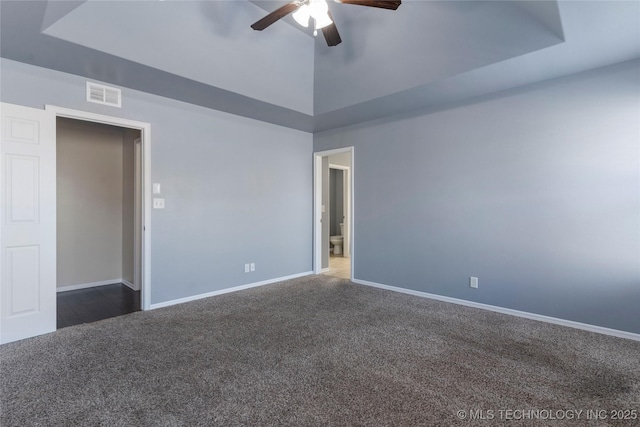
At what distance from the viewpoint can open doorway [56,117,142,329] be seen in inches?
177

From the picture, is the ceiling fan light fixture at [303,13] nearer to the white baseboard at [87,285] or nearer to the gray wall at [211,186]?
the gray wall at [211,186]

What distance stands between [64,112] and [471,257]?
187 inches

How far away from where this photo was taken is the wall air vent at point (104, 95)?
3.19 m

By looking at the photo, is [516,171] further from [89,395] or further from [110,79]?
[110,79]

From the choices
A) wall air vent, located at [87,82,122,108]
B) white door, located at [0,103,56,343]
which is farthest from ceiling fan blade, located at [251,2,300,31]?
white door, located at [0,103,56,343]

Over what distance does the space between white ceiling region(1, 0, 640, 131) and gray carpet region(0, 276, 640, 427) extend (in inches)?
102

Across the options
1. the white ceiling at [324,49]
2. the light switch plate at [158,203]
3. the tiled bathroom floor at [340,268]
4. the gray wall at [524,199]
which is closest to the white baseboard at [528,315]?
the gray wall at [524,199]

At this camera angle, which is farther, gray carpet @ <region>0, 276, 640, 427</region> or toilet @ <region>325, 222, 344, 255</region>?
toilet @ <region>325, 222, 344, 255</region>

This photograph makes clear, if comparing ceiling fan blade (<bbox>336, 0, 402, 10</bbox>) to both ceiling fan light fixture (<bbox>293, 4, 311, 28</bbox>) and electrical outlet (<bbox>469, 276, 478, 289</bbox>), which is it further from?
electrical outlet (<bbox>469, 276, 478, 289</bbox>)

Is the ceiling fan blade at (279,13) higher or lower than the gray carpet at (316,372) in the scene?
higher

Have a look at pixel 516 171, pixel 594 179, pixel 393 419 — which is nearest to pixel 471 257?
pixel 516 171

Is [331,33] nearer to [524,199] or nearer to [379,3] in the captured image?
[379,3]

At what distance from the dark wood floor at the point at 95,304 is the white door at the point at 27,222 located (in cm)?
37

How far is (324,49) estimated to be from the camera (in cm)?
419
